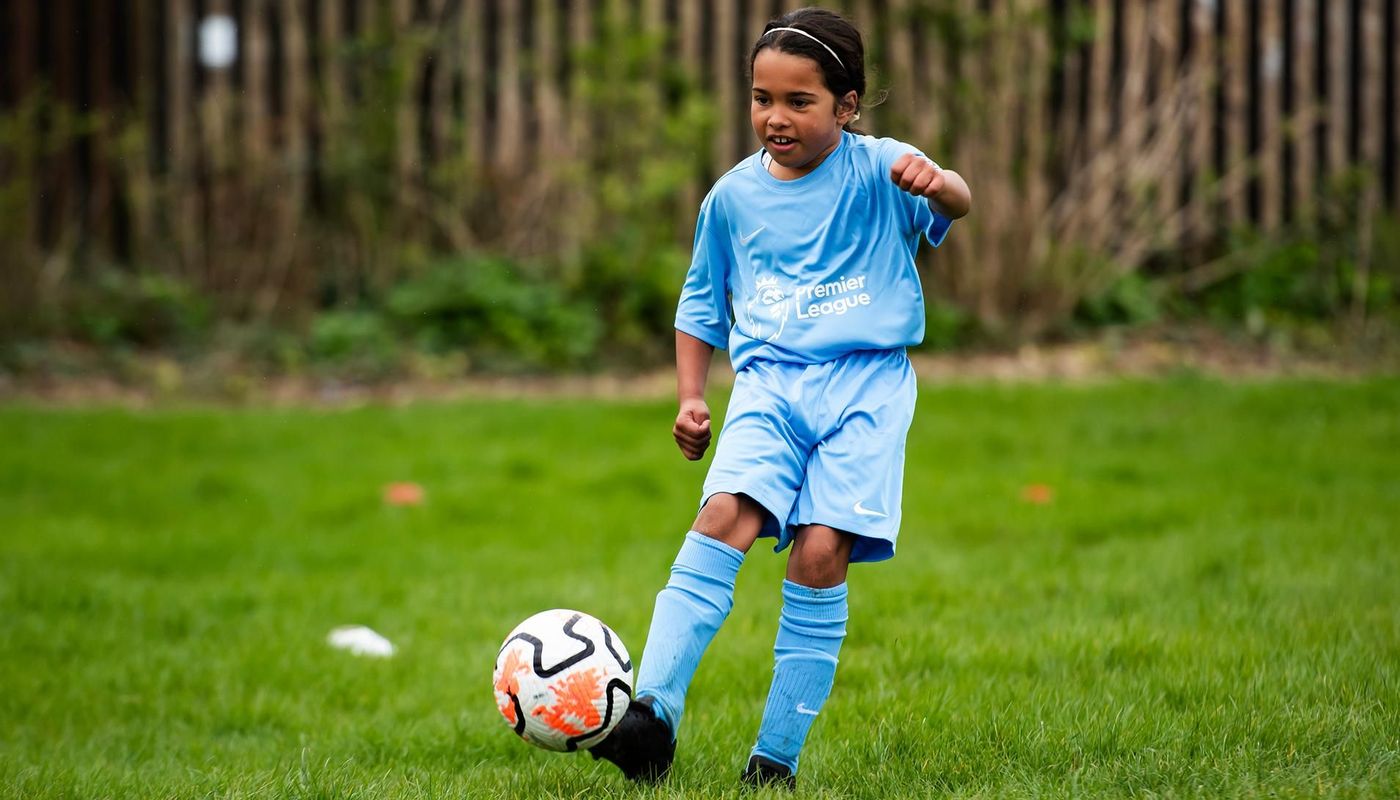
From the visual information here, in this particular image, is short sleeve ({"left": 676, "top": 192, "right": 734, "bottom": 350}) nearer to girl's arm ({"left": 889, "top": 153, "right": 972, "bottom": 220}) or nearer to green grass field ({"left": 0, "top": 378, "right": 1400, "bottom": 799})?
girl's arm ({"left": 889, "top": 153, "right": 972, "bottom": 220})

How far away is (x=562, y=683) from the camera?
3.17m

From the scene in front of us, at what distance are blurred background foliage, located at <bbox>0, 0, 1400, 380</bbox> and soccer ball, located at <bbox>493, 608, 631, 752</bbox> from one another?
6203 millimetres

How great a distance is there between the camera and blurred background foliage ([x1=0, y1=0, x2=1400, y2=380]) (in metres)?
9.82

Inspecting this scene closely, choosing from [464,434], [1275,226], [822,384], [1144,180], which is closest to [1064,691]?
[822,384]

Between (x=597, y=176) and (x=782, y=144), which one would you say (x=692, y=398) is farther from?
(x=597, y=176)

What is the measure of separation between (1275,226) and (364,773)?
356 inches

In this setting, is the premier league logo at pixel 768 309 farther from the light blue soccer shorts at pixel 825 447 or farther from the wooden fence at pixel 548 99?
the wooden fence at pixel 548 99

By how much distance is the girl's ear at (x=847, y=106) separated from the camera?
135 inches

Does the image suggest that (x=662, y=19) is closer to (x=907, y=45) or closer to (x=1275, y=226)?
(x=907, y=45)

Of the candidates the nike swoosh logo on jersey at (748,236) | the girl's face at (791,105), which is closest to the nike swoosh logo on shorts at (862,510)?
the nike swoosh logo on jersey at (748,236)

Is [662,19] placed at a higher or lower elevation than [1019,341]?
higher

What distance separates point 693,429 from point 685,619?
17.4 inches

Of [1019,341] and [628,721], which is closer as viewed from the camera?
[628,721]

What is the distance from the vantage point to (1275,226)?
35.8 ft
